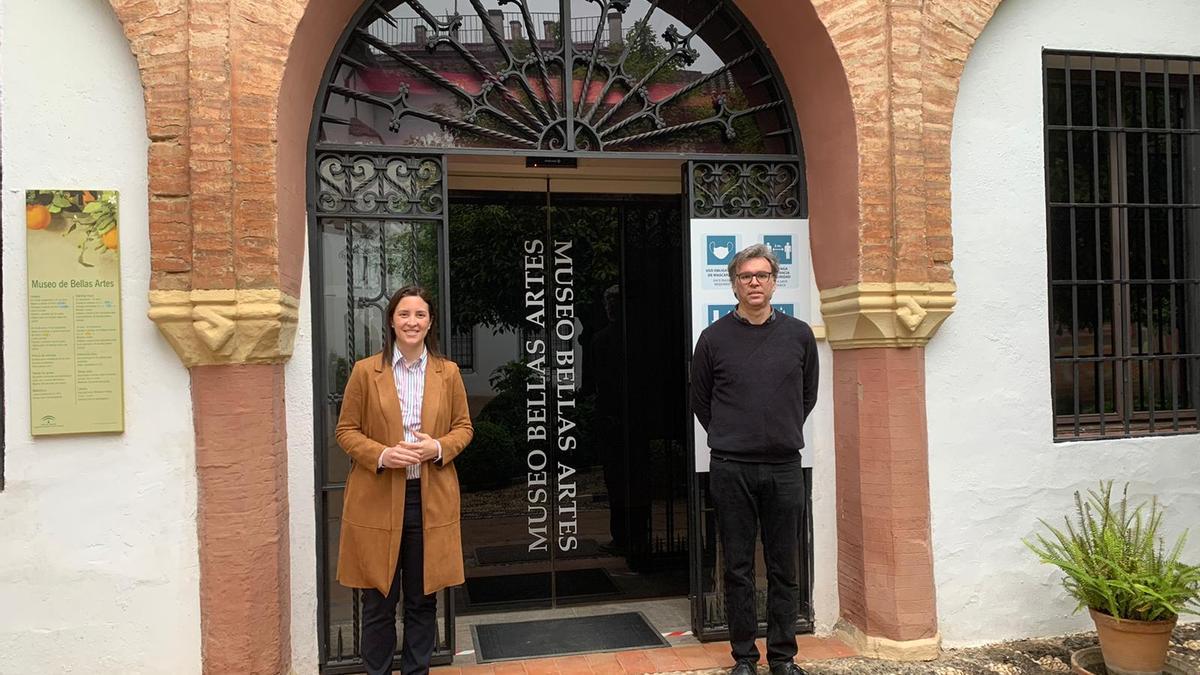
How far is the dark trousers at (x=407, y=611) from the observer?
3.79 m

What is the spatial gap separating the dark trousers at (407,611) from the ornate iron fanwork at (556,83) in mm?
2120

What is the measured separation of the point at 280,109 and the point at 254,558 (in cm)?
214

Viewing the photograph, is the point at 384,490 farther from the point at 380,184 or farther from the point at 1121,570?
the point at 1121,570

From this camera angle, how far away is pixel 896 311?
4488 millimetres

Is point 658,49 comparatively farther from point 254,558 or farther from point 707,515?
point 254,558

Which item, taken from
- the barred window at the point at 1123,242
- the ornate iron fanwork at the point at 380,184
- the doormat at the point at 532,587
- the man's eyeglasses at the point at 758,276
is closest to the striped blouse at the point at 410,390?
the ornate iron fanwork at the point at 380,184

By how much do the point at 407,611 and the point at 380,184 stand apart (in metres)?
2.22

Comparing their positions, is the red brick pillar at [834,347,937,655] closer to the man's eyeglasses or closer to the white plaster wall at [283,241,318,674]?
the man's eyeglasses

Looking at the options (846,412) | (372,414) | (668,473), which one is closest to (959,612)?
(846,412)

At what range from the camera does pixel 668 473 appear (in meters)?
6.09

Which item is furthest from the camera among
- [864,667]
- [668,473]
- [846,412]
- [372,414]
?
[668,473]

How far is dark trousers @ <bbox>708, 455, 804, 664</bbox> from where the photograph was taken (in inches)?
162

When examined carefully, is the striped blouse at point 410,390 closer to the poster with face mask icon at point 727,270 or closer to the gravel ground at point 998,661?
the poster with face mask icon at point 727,270

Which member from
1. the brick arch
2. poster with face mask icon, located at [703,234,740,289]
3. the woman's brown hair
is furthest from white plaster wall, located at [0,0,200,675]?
poster with face mask icon, located at [703,234,740,289]
